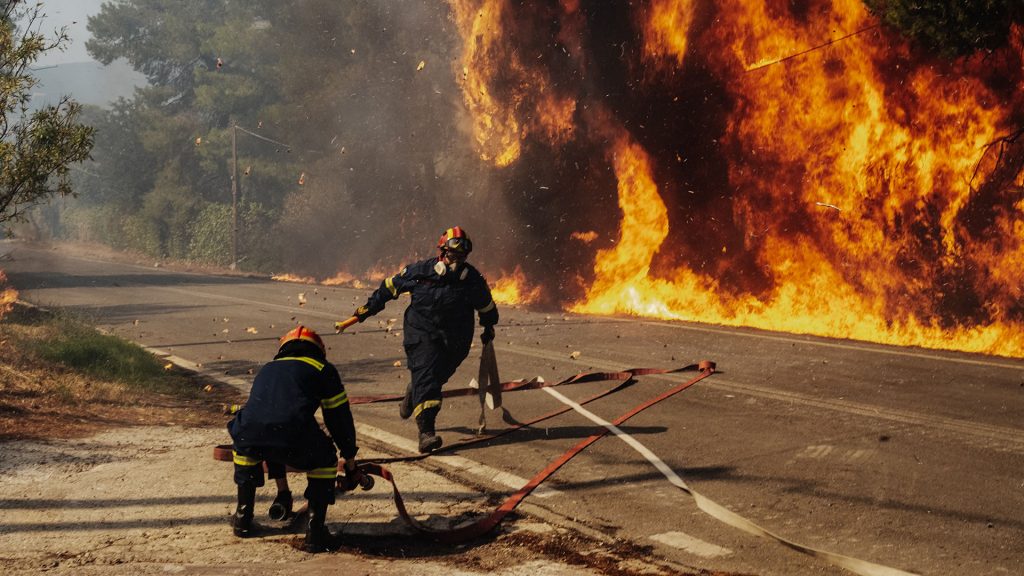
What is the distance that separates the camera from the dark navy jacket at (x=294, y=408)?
5.99m

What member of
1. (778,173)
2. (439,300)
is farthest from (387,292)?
(778,173)

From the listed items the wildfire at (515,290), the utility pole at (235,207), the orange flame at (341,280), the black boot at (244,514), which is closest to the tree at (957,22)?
the wildfire at (515,290)

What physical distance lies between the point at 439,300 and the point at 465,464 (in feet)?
4.92

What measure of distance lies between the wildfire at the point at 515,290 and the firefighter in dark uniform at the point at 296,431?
1738 cm

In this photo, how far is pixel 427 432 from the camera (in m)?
8.48

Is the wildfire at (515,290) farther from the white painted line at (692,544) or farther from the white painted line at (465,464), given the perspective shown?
the white painted line at (692,544)

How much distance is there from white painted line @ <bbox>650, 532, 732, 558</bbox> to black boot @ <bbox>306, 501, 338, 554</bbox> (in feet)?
6.49

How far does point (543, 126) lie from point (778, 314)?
11.6 m

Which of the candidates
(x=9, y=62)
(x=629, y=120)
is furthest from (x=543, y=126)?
(x=9, y=62)

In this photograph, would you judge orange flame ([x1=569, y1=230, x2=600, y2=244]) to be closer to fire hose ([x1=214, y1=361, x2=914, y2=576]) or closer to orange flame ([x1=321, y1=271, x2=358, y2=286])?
fire hose ([x1=214, y1=361, x2=914, y2=576])

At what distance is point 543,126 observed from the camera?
26672 mm

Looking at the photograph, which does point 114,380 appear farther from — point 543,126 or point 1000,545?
point 543,126

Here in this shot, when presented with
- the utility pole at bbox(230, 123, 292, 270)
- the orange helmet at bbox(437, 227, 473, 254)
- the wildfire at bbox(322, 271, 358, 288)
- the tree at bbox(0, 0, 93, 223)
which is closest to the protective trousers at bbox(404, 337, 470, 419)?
the orange helmet at bbox(437, 227, 473, 254)

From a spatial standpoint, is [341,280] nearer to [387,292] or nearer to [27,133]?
[27,133]
